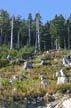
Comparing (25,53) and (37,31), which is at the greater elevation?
(37,31)

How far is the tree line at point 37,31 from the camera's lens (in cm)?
10531

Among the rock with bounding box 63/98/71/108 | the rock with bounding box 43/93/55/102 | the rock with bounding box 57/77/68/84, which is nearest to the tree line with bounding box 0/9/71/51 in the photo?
the rock with bounding box 57/77/68/84

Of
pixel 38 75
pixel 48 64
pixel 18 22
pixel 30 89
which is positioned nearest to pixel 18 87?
pixel 30 89

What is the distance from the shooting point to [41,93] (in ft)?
137

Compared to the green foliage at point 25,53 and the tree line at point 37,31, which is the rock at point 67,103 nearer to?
the green foliage at point 25,53

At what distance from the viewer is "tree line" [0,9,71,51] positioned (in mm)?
105312

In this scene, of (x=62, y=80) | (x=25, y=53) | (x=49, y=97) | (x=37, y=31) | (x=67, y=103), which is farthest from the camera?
(x=37, y=31)

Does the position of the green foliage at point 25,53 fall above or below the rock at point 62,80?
above

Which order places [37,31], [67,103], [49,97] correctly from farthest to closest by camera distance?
[37,31] → [49,97] → [67,103]

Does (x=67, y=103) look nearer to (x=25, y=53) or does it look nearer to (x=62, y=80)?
(x=62, y=80)

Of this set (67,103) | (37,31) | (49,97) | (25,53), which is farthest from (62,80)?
(37,31)

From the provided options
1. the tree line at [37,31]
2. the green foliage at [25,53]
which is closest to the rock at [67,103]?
the green foliage at [25,53]

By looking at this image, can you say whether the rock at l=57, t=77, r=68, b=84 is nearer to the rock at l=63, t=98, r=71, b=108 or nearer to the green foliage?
the rock at l=63, t=98, r=71, b=108

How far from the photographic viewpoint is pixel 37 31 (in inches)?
4193
